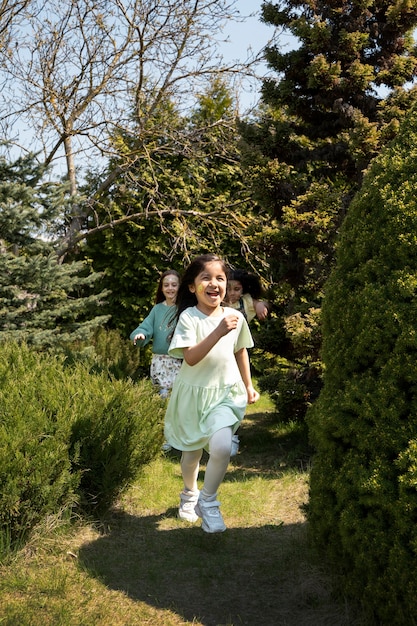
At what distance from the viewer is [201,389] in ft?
12.9

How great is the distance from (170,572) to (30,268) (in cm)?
437

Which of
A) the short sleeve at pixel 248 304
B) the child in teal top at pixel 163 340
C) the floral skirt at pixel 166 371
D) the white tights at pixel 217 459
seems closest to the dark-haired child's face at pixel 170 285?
the child in teal top at pixel 163 340

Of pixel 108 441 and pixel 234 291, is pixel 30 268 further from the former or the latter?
pixel 108 441

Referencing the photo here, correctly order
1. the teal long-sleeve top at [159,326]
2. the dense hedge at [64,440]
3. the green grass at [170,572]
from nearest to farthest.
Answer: the green grass at [170,572], the dense hedge at [64,440], the teal long-sleeve top at [159,326]

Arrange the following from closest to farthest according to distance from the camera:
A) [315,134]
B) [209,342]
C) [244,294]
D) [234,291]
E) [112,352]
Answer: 1. [209,342]
2. [234,291]
3. [244,294]
4. [315,134]
5. [112,352]

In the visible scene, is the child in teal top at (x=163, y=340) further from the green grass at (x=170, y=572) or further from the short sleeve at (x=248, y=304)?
the green grass at (x=170, y=572)

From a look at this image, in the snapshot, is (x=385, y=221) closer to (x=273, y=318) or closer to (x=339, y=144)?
(x=339, y=144)

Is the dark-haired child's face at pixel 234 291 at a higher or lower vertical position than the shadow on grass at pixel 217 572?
higher

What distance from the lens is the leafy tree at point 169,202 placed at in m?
9.45

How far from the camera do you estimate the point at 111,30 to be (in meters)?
8.93

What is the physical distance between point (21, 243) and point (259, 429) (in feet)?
11.3

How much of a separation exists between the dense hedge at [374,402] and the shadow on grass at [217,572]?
0.33 metres

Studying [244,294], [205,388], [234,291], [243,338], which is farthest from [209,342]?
[244,294]

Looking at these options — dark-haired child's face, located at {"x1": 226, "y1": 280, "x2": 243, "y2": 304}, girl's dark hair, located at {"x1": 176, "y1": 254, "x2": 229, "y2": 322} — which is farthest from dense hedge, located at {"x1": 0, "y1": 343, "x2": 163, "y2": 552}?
dark-haired child's face, located at {"x1": 226, "y1": 280, "x2": 243, "y2": 304}
